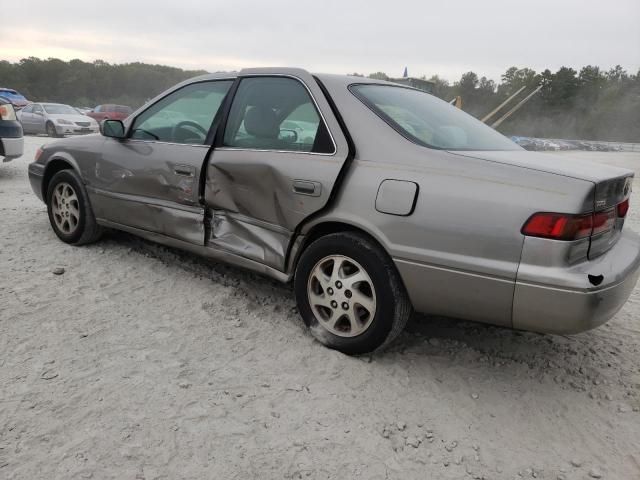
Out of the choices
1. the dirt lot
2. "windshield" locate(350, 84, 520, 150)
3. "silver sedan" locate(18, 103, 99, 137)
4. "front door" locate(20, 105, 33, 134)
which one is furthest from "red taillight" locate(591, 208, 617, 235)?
"front door" locate(20, 105, 33, 134)

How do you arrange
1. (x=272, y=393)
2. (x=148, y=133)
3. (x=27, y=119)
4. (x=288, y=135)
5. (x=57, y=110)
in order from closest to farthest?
(x=272, y=393) → (x=288, y=135) → (x=148, y=133) → (x=27, y=119) → (x=57, y=110)

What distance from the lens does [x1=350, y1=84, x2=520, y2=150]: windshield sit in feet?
8.93

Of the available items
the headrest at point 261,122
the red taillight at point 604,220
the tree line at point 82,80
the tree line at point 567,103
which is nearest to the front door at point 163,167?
the headrest at point 261,122

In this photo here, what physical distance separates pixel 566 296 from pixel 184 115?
271cm

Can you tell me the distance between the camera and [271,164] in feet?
9.71

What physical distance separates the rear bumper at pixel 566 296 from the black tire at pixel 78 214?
3.39 metres

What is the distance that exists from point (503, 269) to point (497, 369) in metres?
0.84

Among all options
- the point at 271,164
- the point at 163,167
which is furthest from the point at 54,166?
the point at 271,164

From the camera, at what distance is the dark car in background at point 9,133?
748 centimetres

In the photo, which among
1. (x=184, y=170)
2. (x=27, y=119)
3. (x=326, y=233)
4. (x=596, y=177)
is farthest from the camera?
(x=27, y=119)

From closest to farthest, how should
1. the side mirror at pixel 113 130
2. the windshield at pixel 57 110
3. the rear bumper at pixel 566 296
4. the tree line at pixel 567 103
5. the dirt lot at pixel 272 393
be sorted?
the dirt lot at pixel 272 393 → the rear bumper at pixel 566 296 → the side mirror at pixel 113 130 → the windshield at pixel 57 110 → the tree line at pixel 567 103

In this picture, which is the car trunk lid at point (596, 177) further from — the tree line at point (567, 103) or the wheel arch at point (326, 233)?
the tree line at point (567, 103)

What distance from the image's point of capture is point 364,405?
241 cm

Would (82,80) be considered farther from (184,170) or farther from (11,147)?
(184,170)
